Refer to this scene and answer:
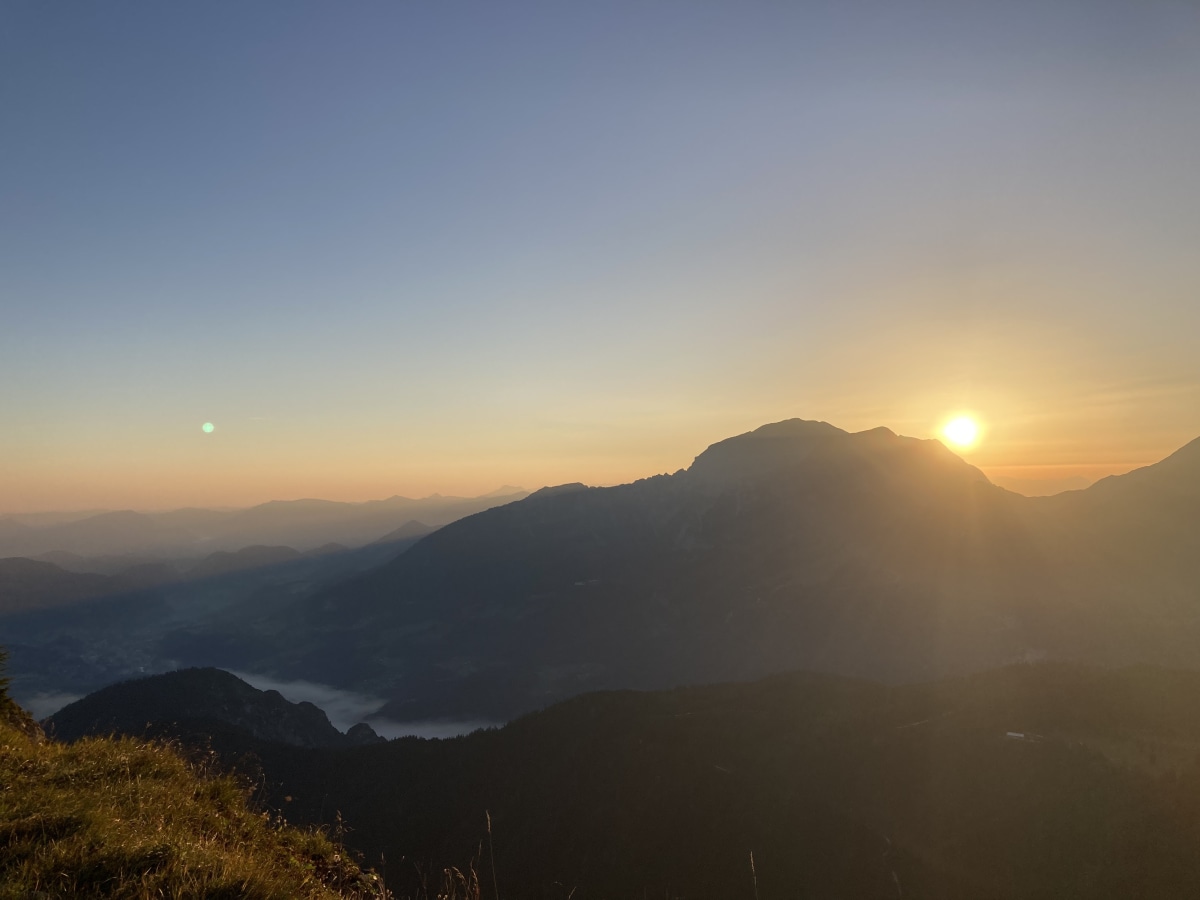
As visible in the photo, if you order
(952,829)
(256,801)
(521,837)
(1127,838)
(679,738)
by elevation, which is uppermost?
(256,801)

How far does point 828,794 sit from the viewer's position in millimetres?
72375

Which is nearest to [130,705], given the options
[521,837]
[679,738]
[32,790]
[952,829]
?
[521,837]

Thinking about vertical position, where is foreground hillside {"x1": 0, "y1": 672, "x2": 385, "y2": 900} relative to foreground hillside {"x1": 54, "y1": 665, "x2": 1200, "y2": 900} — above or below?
above

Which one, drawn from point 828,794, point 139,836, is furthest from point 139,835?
point 828,794

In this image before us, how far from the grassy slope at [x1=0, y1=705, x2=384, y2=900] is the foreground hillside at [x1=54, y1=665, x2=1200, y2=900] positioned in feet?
67.3

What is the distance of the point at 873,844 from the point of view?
62062 mm

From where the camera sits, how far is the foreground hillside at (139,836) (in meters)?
6.77

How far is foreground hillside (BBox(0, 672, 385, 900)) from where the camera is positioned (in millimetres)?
6770

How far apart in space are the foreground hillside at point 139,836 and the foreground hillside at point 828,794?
20427mm

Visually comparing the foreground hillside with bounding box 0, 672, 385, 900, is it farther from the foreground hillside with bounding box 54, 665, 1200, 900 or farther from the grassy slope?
the foreground hillside with bounding box 54, 665, 1200, 900

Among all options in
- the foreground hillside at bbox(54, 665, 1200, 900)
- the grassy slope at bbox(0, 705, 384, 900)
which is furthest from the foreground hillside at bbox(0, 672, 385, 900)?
the foreground hillside at bbox(54, 665, 1200, 900)

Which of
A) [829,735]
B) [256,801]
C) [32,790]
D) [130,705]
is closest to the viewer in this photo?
[32,790]

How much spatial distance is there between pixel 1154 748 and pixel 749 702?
5614 cm

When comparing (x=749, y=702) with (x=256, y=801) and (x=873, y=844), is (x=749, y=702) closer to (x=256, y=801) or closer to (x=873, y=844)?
(x=873, y=844)
